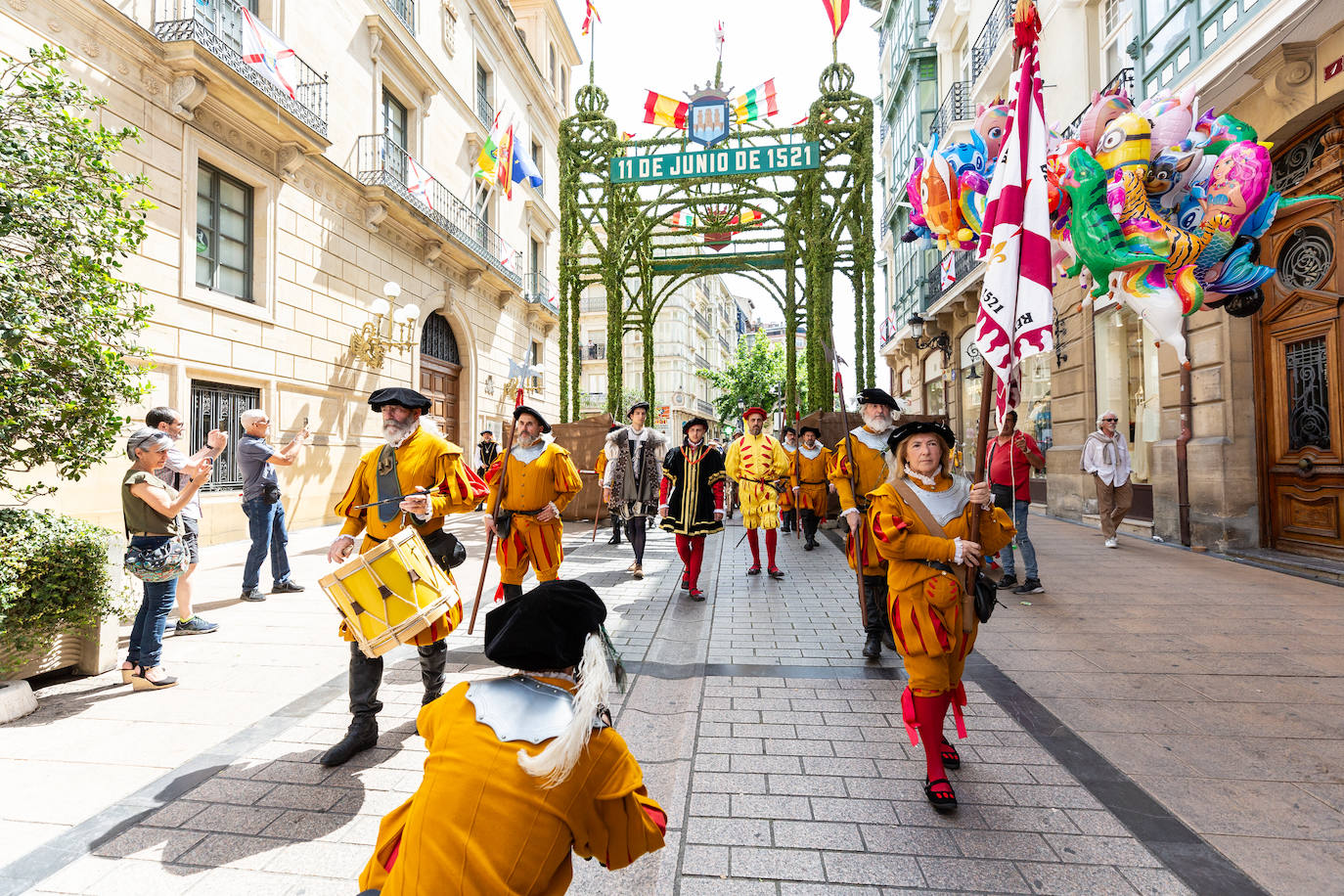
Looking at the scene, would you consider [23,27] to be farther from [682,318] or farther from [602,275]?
[682,318]

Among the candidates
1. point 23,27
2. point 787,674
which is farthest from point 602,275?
point 787,674

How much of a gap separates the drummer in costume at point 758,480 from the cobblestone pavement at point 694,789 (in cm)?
323

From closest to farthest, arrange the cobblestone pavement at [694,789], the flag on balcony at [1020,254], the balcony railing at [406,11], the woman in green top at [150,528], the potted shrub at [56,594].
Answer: the cobblestone pavement at [694,789]
the flag on balcony at [1020,254]
the potted shrub at [56,594]
the woman in green top at [150,528]
the balcony railing at [406,11]

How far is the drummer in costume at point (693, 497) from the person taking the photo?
685 cm

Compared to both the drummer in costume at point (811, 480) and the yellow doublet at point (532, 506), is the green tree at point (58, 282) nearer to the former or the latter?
the yellow doublet at point (532, 506)

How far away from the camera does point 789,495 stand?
10.7 m

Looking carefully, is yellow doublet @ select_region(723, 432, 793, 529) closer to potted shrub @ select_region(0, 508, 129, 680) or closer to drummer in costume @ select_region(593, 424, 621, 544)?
drummer in costume @ select_region(593, 424, 621, 544)

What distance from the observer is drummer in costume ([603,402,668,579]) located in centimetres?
825

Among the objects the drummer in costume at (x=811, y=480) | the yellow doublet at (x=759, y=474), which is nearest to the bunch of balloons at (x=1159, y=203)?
the yellow doublet at (x=759, y=474)

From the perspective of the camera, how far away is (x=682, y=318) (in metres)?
48.0

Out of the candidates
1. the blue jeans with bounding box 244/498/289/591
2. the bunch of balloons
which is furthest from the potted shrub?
the bunch of balloons

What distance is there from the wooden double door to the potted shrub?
36.8ft

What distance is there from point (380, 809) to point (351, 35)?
1507 cm

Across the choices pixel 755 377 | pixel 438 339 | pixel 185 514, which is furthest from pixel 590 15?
pixel 755 377
